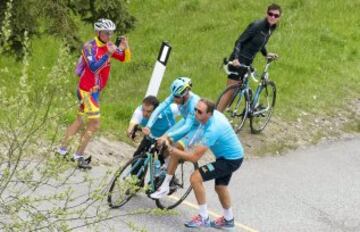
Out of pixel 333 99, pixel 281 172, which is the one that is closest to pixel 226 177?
pixel 281 172

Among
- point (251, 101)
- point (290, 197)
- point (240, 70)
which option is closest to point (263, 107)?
point (251, 101)

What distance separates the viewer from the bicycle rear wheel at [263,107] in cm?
1191

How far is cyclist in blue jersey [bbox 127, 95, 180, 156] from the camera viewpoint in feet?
27.3

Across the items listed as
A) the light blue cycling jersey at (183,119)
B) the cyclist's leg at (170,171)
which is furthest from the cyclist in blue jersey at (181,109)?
the cyclist's leg at (170,171)

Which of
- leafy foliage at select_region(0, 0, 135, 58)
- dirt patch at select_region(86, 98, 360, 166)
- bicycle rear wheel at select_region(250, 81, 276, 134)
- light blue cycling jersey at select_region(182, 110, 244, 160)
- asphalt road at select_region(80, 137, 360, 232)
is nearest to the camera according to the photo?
light blue cycling jersey at select_region(182, 110, 244, 160)

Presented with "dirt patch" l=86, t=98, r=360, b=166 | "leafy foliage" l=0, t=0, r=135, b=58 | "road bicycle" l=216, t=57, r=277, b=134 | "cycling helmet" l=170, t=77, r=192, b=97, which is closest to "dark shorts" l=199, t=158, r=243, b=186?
"cycling helmet" l=170, t=77, r=192, b=97

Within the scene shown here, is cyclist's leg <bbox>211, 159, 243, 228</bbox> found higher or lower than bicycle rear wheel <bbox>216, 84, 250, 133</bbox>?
lower

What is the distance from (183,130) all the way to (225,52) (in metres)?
8.76

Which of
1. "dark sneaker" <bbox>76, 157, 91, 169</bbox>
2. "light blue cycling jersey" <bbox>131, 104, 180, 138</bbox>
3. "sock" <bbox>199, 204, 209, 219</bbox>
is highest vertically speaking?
"light blue cycling jersey" <bbox>131, 104, 180, 138</bbox>

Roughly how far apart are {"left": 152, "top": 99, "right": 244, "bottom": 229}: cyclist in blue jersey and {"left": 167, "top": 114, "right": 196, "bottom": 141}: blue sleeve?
4.7 inches

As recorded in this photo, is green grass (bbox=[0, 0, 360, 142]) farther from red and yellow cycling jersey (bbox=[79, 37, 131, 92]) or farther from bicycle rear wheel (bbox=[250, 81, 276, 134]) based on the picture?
red and yellow cycling jersey (bbox=[79, 37, 131, 92])

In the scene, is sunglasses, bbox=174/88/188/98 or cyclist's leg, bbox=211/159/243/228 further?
sunglasses, bbox=174/88/188/98

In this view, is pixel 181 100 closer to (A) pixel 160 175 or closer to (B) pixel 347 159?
(A) pixel 160 175

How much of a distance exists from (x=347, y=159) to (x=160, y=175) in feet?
15.8
